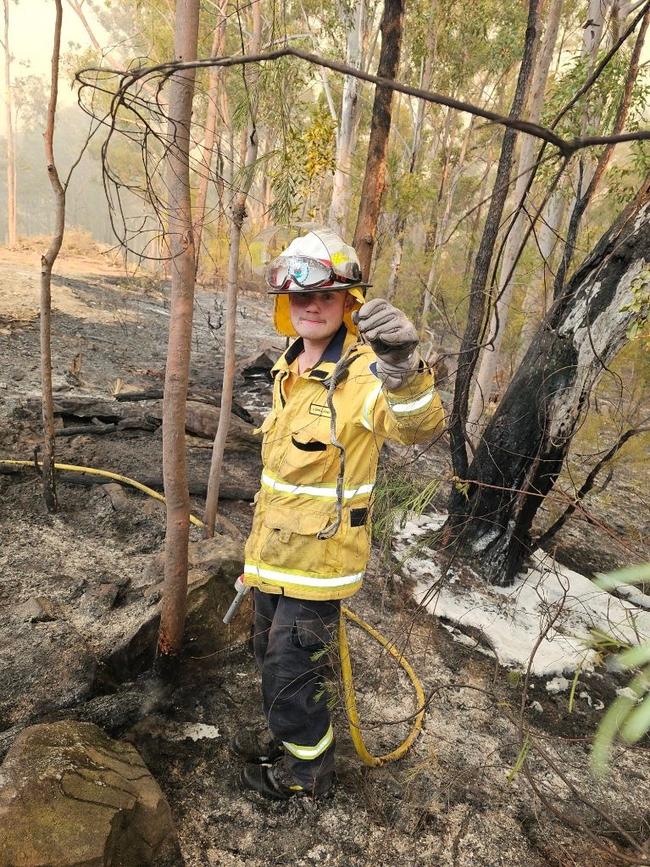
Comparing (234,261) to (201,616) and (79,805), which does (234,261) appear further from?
(79,805)

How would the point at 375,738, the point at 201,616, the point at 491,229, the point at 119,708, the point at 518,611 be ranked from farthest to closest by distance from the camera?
the point at 491,229 < the point at 518,611 < the point at 201,616 < the point at 375,738 < the point at 119,708

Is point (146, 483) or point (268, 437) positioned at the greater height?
point (268, 437)

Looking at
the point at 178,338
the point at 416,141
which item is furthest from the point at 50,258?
the point at 416,141

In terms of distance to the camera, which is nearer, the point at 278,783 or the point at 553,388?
the point at 278,783

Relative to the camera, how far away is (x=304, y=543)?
1.87 meters

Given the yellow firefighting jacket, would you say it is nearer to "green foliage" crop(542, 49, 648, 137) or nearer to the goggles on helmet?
the goggles on helmet

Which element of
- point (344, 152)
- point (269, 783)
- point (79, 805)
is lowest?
point (269, 783)

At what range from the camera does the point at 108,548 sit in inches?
139

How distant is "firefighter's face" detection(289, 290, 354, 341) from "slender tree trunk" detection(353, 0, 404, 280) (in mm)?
1848

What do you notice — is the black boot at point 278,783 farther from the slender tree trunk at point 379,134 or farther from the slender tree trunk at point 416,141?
the slender tree trunk at point 416,141

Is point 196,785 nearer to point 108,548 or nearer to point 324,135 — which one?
point 108,548

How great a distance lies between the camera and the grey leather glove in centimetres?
131

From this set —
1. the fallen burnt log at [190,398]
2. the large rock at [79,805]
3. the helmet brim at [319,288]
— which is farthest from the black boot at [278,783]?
the fallen burnt log at [190,398]

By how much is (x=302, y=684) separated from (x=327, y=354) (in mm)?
1326
